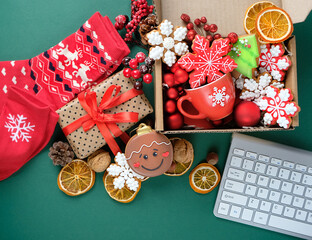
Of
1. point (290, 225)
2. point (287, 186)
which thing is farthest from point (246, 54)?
point (290, 225)

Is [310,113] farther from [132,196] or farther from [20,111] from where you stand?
[20,111]

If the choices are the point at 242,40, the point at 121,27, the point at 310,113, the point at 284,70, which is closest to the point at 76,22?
the point at 121,27

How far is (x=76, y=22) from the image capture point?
827 millimetres

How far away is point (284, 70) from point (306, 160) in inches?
10.0

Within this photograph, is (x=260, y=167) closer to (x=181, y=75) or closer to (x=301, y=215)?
(x=301, y=215)

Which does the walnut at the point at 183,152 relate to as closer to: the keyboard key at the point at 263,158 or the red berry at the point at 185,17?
the keyboard key at the point at 263,158

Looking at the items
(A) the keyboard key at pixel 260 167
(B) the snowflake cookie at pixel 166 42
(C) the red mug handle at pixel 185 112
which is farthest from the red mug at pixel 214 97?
(A) the keyboard key at pixel 260 167

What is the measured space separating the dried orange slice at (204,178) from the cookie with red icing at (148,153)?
0.39 ft

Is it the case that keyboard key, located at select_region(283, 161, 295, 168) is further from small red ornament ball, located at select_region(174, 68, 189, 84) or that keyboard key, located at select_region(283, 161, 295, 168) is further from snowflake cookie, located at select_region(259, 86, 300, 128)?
small red ornament ball, located at select_region(174, 68, 189, 84)

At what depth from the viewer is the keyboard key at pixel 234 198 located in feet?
2.51

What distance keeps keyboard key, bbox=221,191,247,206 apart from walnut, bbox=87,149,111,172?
1.10 ft

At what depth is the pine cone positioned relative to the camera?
2.51 feet

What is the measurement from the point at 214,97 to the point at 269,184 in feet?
1.05

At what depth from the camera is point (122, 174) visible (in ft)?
2.49
